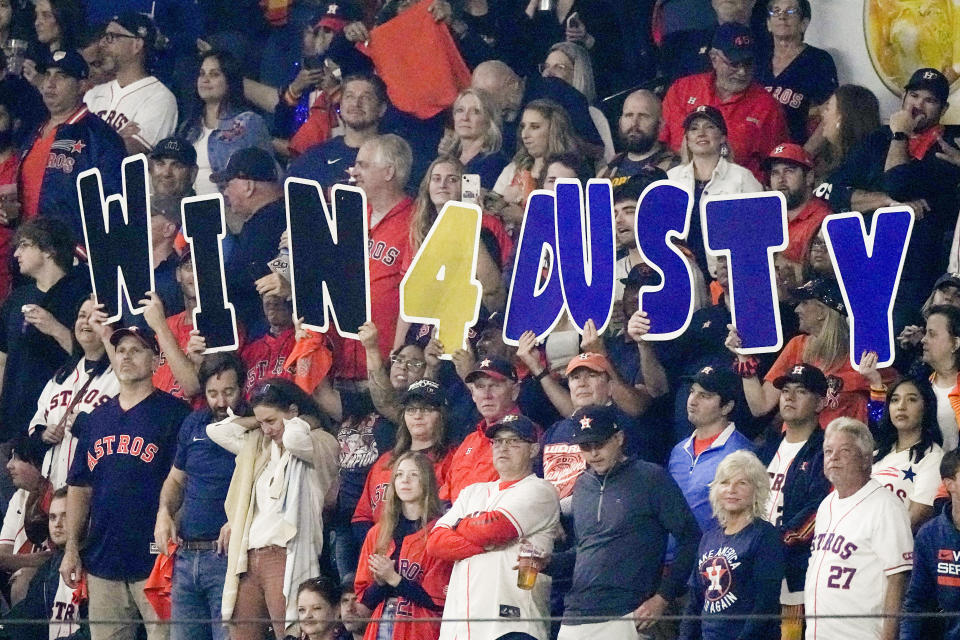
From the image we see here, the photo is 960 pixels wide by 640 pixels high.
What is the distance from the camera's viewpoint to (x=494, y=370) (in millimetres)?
8281

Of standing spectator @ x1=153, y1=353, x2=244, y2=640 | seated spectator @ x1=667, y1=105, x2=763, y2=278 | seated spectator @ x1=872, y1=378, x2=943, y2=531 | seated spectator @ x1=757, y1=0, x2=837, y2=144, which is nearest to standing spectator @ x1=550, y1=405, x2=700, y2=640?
seated spectator @ x1=872, y1=378, x2=943, y2=531

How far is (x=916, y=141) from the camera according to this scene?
27.5 ft

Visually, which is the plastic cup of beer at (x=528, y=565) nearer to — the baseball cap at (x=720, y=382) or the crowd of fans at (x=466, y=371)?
the crowd of fans at (x=466, y=371)

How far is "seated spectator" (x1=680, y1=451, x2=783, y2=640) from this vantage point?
7121 mm

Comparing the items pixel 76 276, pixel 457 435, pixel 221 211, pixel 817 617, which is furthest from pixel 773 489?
pixel 76 276

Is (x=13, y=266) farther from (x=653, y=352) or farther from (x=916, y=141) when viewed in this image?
(x=916, y=141)

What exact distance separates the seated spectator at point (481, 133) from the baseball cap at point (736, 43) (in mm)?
1040

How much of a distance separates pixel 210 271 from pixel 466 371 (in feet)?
4.92

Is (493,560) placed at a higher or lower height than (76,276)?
lower

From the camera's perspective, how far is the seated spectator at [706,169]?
8.52 metres

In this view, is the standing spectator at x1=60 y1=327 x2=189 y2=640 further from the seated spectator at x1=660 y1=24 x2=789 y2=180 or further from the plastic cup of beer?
the seated spectator at x1=660 y1=24 x2=789 y2=180

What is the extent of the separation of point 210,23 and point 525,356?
3639mm

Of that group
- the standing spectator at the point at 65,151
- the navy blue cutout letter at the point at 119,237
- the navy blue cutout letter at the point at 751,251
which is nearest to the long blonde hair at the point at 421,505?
the navy blue cutout letter at the point at 751,251

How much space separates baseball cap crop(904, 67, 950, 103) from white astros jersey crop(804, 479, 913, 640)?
1.96 meters
